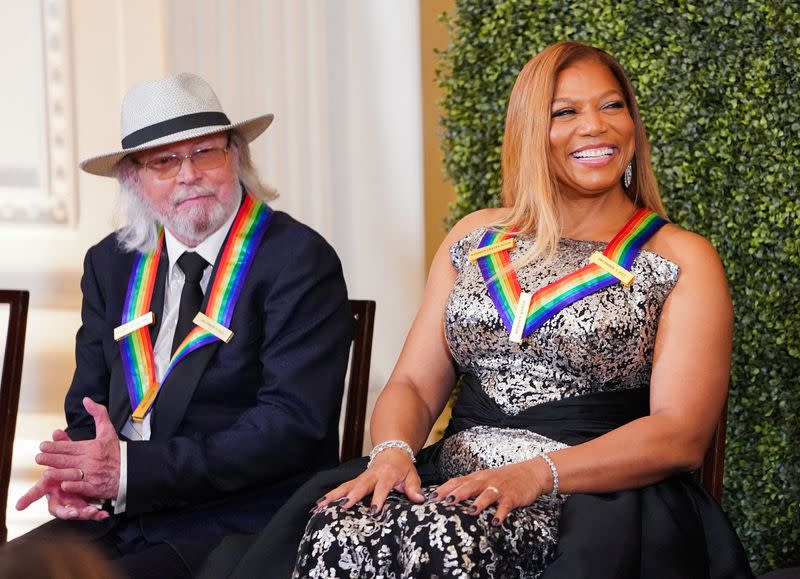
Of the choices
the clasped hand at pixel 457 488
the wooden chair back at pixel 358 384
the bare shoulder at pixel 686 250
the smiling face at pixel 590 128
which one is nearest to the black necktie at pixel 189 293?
the wooden chair back at pixel 358 384

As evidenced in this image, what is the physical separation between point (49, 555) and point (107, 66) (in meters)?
2.90

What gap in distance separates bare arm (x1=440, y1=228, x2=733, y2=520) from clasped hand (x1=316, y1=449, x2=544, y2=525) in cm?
2

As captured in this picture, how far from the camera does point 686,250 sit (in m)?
2.59

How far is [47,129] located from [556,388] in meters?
2.95

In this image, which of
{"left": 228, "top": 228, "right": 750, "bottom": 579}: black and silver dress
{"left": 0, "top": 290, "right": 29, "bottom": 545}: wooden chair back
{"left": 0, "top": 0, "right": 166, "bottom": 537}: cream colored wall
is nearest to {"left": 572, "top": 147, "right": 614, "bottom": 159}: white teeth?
{"left": 228, "top": 228, "right": 750, "bottom": 579}: black and silver dress

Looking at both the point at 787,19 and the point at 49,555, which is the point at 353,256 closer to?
the point at 787,19

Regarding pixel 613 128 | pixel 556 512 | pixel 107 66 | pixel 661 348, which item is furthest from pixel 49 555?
pixel 107 66

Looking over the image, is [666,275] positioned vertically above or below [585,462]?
above

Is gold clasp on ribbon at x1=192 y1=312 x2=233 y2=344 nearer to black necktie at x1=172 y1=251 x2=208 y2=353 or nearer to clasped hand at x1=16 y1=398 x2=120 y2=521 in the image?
black necktie at x1=172 y1=251 x2=208 y2=353

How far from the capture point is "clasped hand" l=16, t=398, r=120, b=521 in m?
2.56

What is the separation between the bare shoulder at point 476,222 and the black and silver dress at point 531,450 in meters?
0.04

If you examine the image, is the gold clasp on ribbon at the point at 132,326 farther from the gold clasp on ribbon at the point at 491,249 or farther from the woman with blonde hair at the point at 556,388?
the gold clasp on ribbon at the point at 491,249

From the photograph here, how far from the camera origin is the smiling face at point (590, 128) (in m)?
2.72

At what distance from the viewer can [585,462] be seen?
2363 millimetres
